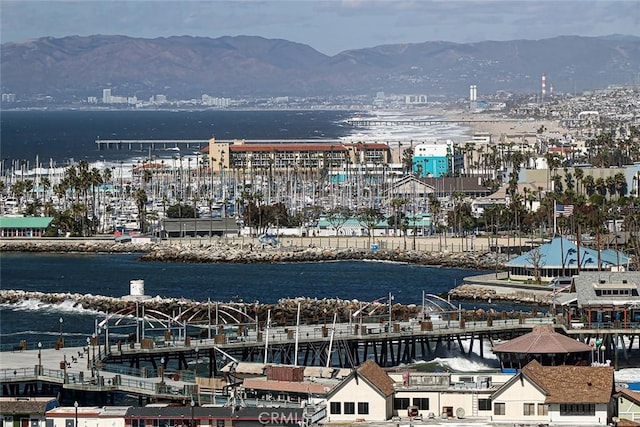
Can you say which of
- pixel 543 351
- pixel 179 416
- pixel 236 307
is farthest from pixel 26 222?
pixel 179 416

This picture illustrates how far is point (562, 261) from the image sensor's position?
7525 centimetres

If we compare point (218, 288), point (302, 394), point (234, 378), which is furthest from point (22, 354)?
point (218, 288)

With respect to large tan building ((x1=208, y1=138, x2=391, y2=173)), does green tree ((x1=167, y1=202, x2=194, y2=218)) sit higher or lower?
lower

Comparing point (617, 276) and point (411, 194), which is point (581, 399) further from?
point (411, 194)

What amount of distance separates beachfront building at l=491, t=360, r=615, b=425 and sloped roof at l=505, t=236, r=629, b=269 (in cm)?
3692

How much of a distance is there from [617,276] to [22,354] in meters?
20.0

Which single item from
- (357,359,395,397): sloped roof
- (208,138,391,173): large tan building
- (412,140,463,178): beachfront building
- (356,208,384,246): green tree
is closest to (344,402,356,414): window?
(357,359,395,397): sloped roof

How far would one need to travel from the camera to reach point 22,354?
5059 centimetres

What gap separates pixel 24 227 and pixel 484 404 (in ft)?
255

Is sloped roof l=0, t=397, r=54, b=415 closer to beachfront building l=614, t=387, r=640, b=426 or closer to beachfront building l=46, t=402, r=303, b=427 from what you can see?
beachfront building l=46, t=402, r=303, b=427

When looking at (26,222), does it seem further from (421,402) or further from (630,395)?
(630,395)

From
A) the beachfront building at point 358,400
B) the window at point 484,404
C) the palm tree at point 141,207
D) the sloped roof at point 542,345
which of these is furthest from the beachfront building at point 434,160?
the beachfront building at point 358,400

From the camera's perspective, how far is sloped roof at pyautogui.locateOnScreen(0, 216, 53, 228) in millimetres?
112062

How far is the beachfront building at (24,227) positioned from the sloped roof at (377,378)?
75.5m
